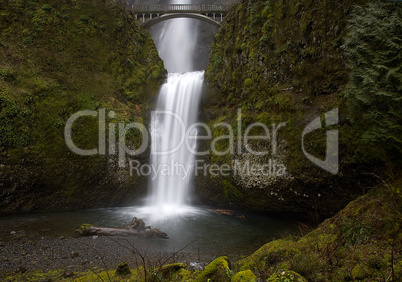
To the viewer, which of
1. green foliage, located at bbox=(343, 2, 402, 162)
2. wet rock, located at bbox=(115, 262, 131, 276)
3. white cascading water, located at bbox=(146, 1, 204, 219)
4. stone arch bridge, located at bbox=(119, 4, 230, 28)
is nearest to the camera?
wet rock, located at bbox=(115, 262, 131, 276)

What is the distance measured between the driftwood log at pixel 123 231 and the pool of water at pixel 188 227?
0.83 ft

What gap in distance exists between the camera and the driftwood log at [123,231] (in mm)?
8148

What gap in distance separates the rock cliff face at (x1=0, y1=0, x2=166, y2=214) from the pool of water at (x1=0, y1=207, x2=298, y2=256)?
3.47 ft

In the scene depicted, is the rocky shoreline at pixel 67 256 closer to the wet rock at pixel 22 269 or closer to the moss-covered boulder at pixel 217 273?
the wet rock at pixel 22 269

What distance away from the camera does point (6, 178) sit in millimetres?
9492

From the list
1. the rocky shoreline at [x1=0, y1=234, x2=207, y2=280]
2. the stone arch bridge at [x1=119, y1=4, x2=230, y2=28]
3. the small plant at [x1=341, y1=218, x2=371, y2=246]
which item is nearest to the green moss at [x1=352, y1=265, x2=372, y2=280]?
the small plant at [x1=341, y1=218, x2=371, y2=246]

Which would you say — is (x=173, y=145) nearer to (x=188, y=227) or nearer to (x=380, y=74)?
(x=188, y=227)

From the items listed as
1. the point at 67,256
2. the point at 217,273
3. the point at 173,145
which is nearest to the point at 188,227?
the point at 67,256

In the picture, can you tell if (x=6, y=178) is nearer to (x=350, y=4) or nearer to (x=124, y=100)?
(x=124, y=100)

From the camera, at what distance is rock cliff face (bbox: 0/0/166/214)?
10.1m

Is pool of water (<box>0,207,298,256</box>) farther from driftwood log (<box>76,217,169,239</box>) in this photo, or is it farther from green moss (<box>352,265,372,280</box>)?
green moss (<box>352,265,372,280</box>)

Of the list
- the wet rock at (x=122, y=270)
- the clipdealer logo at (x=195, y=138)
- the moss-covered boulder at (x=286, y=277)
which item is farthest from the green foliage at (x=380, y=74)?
the wet rock at (x=122, y=270)

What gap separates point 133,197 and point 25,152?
206 inches

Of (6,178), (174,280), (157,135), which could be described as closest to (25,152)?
(6,178)
